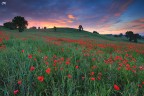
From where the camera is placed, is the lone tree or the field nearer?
the field

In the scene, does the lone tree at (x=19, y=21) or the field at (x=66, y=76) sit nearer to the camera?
the field at (x=66, y=76)

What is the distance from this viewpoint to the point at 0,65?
12.8 ft

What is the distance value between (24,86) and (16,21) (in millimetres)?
69416

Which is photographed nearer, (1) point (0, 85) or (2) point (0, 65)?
(1) point (0, 85)

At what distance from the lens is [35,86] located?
2.87 m

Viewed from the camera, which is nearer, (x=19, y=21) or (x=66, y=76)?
(x=66, y=76)

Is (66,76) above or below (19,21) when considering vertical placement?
above

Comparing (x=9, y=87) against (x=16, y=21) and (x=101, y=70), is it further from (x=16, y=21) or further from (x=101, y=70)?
(x=16, y=21)

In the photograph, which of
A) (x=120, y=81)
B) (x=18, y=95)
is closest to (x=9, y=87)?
(x=18, y=95)

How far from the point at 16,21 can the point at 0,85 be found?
6892 centimetres

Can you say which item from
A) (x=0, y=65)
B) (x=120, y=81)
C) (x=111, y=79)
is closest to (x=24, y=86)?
(x=0, y=65)

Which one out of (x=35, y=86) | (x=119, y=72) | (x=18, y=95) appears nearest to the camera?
(x=18, y=95)

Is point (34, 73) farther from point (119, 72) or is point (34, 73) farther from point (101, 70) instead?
point (119, 72)

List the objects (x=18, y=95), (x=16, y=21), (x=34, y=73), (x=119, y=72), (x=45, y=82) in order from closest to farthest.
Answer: (x=18, y=95) → (x=45, y=82) → (x=34, y=73) → (x=119, y=72) → (x=16, y=21)
